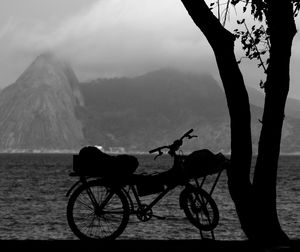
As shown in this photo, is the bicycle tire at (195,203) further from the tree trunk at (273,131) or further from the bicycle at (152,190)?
the tree trunk at (273,131)

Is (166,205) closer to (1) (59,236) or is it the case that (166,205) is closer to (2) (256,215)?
(1) (59,236)

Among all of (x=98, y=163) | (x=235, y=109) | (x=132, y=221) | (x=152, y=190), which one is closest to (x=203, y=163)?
(x=152, y=190)

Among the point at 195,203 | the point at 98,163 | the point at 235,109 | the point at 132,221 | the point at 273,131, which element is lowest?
the point at 132,221

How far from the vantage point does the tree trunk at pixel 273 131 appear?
8.89 metres

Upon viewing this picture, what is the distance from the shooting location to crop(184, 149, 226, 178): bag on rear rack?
31.2ft

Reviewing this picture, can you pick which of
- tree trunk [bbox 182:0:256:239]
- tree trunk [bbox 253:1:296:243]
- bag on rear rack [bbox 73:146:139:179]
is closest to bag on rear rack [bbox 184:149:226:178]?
tree trunk [bbox 182:0:256:239]

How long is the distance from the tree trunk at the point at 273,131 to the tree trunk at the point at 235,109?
0.53ft

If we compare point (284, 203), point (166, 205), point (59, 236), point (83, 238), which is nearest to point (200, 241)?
point (83, 238)

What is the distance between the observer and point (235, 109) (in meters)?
9.03

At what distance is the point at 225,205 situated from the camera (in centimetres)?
5950

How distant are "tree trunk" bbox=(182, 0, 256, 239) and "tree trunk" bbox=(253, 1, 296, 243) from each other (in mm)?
162

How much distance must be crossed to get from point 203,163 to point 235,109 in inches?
41.2

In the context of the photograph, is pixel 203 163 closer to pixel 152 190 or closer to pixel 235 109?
pixel 152 190

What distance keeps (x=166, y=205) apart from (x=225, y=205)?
18.1 ft
